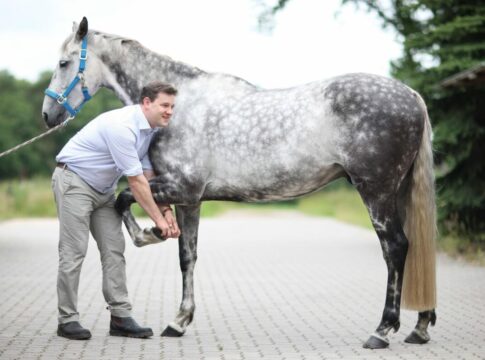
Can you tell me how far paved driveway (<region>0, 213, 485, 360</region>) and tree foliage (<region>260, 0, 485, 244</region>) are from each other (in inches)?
39.6

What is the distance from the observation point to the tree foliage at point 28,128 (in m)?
75.1

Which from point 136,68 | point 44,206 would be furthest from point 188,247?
point 44,206

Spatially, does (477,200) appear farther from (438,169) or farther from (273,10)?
(273,10)

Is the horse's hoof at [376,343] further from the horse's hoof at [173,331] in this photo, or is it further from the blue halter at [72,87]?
the blue halter at [72,87]

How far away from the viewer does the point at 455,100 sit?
51.2 ft

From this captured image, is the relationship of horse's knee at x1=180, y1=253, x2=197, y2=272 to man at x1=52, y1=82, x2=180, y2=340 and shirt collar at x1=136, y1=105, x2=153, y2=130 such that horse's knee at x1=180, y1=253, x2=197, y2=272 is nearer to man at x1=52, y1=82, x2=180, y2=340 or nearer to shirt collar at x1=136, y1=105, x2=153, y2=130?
man at x1=52, y1=82, x2=180, y2=340

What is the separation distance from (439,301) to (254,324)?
8.68 ft

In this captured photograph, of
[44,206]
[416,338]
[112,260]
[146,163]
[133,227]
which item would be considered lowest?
[44,206]

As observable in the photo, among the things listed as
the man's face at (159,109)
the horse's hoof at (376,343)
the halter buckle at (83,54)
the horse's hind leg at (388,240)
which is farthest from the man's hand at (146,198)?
the horse's hoof at (376,343)

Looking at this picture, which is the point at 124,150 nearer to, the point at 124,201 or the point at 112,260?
the point at 124,201

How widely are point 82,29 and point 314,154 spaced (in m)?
2.19

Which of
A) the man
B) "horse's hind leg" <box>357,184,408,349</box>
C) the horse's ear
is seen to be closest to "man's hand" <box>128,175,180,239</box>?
the man

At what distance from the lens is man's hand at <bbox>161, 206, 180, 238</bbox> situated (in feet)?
22.9

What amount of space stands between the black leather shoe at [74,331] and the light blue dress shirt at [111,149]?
1075 mm
